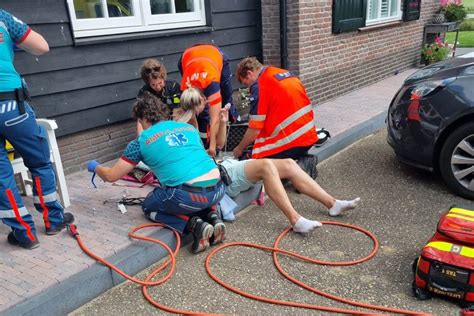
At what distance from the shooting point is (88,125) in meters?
4.82

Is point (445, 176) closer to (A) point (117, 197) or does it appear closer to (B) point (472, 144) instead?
(B) point (472, 144)

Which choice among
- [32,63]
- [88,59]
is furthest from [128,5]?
[32,63]

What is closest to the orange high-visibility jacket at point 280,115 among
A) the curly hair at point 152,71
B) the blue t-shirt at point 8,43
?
the curly hair at point 152,71

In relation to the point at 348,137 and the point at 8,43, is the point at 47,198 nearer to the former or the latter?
the point at 8,43

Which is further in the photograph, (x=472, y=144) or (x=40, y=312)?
(x=472, y=144)

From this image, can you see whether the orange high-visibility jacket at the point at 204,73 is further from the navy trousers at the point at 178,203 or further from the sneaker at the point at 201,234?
the sneaker at the point at 201,234

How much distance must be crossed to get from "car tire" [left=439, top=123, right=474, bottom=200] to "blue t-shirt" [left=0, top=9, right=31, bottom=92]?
11.4ft

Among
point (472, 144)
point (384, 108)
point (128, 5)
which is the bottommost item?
point (384, 108)

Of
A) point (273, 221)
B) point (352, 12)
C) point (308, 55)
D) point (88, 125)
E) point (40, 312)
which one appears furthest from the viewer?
point (352, 12)

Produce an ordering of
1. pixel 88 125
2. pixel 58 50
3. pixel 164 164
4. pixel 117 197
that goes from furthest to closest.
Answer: pixel 88 125 → pixel 58 50 → pixel 117 197 → pixel 164 164

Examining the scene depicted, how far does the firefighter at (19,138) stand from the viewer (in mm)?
2932

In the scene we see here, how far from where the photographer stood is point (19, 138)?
3.02 meters

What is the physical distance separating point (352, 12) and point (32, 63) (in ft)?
19.0

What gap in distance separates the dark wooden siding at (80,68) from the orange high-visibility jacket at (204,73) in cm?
87
